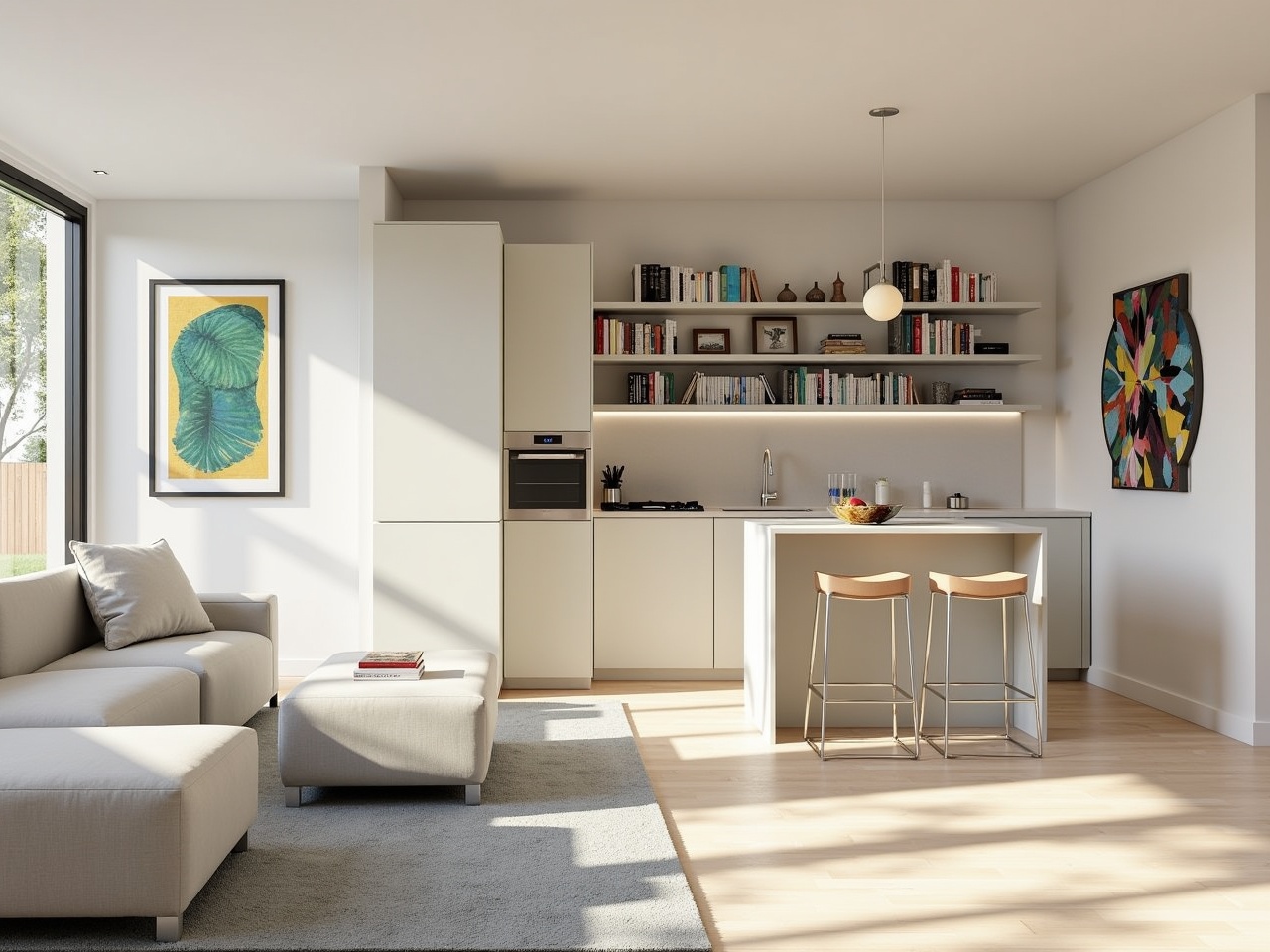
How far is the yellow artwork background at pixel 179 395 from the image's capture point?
6.41 meters

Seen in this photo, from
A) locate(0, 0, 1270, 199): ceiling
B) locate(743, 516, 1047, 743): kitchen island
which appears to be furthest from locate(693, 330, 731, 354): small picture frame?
locate(743, 516, 1047, 743): kitchen island

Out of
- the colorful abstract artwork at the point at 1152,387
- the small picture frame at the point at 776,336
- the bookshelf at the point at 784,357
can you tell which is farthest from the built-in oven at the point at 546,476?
the colorful abstract artwork at the point at 1152,387

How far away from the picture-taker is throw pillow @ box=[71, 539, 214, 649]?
177 inches

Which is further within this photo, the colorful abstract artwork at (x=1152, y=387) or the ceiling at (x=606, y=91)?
the colorful abstract artwork at (x=1152, y=387)

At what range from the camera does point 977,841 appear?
3.44 metres

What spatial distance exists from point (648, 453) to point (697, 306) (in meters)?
0.95

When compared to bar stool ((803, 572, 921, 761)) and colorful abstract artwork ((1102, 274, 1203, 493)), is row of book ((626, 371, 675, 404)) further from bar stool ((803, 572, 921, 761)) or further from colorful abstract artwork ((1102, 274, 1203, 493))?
colorful abstract artwork ((1102, 274, 1203, 493))

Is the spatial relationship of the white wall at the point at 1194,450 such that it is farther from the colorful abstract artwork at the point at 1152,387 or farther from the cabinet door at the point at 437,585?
the cabinet door at the point at 437,585

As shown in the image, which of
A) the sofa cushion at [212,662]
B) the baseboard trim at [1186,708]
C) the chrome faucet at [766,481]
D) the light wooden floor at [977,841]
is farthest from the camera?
the chrome faucet at [766,481]

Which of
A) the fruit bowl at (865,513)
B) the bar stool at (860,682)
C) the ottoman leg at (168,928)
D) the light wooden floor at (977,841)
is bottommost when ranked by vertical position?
the light wooden floor at (977,841)

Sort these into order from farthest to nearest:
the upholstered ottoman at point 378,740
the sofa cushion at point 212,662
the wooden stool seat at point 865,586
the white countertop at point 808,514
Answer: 1. the white countertop at point 808,514
2. the wooden stool seat at point 865,586
3. the sofa cushion at point 212,662
4. the upholstered ottoman at point 378,740

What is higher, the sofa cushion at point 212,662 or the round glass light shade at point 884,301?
the round glass light shade at point 884,301

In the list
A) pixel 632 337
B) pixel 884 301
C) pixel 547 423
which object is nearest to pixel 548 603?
pixel 547 423

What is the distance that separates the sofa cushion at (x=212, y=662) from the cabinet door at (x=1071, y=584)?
4.21 metres
